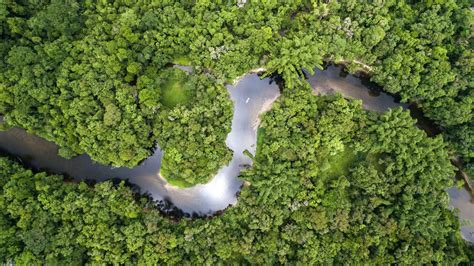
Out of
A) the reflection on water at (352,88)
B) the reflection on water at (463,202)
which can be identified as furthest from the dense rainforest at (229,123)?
the reflection on water at (463,202)

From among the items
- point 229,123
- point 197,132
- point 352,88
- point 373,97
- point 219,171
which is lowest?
point 219,171

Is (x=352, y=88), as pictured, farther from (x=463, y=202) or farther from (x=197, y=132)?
(x=197, y=132)

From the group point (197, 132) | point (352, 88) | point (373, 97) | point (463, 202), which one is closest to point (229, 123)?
point (197, 132)

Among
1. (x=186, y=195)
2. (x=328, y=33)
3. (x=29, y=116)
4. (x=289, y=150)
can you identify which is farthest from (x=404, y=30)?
(x=29, y=116)

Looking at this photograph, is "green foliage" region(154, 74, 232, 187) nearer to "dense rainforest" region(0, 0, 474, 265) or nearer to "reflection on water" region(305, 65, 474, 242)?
"dense rainforest" region(0, 0, 474, 265)

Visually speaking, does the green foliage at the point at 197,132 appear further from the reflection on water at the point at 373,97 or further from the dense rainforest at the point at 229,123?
the reflection on water at the point at 373,97

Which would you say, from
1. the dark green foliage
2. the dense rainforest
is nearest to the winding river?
the dense rainforest

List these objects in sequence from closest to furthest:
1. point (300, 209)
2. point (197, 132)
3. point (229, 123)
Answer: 1. point (197, 132)
2. point (300, 209)
3. point (229, 123)
